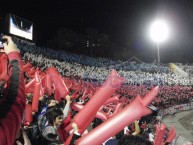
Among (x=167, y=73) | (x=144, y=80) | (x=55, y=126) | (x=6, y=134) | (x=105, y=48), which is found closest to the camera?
(x=6, y=134)

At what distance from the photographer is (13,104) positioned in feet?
4.59

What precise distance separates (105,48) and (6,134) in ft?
200

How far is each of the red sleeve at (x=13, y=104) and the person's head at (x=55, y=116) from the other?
5.26 ft

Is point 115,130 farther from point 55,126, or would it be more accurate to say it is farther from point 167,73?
point 167,73

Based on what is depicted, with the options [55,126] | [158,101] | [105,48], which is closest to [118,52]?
[105,48]

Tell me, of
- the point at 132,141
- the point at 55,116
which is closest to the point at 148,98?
the point at 132,141

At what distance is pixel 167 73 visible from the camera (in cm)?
4984

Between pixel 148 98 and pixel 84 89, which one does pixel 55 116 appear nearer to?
pixel 148 98

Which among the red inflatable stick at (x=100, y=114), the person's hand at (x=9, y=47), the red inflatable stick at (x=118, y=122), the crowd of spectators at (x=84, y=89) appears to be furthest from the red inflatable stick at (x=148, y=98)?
the red inflatable stick at (x=100, y=114)

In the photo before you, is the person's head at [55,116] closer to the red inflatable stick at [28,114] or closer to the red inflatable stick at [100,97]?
the red inflatable stick at [28,114]

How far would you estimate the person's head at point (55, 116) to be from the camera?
119 inches

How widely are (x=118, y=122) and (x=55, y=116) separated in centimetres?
171

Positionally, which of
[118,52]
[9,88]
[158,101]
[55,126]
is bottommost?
[158,101]

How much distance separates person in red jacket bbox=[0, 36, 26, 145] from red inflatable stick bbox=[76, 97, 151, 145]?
367 millimetres
